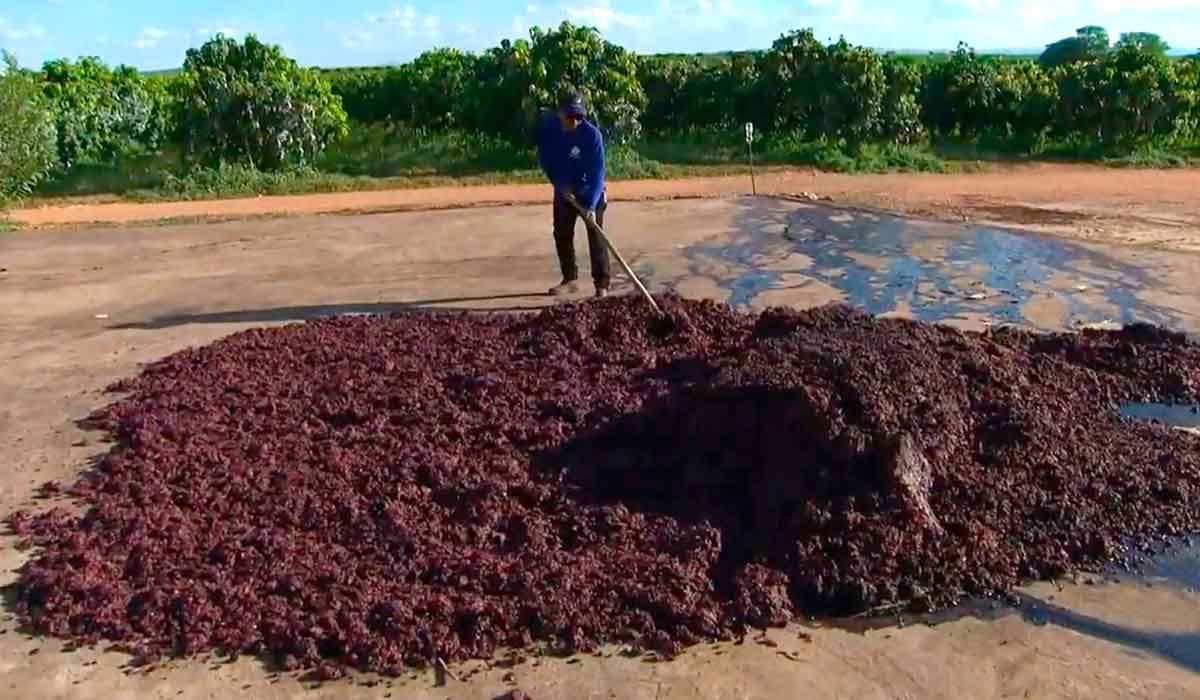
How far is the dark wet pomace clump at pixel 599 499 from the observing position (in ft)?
13.6

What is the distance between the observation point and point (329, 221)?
14273 mm

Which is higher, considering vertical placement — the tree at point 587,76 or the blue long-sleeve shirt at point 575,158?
the tree at point 587,76

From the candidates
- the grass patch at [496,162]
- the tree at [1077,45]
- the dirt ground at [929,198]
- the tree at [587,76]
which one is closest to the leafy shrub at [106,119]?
the grass patch at [496,162]

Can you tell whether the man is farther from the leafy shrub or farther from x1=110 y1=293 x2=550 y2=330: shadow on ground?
the leafy shrub

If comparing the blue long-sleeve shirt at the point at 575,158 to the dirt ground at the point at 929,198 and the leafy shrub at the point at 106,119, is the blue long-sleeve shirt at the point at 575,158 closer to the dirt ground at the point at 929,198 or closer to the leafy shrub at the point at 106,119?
the dirt ground at the point at 929,198

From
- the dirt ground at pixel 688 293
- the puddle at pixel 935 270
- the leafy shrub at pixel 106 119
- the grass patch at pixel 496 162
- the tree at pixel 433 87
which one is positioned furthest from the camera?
the tree at pixel 433 87

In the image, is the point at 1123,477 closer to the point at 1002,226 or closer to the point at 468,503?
the point at 468,503

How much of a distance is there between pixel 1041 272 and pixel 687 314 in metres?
4.28

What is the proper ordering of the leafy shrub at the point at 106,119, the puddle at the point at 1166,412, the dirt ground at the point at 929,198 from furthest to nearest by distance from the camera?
1. the leafy shrub at the point at 106,119
2. the dirt ground at the point at 929,198
3. the puddle at the point at 1166,412

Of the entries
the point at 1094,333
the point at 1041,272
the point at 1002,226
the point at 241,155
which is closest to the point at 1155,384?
the point at 1094,333

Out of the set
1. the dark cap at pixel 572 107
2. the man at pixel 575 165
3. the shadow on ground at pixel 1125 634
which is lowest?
the shadow on ground at pixel 1125 634

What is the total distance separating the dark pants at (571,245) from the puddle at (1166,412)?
4.00 metres

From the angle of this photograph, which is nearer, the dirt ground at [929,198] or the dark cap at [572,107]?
the dark cap at [572,107]

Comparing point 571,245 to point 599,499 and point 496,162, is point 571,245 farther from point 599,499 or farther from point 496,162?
point 496,162
